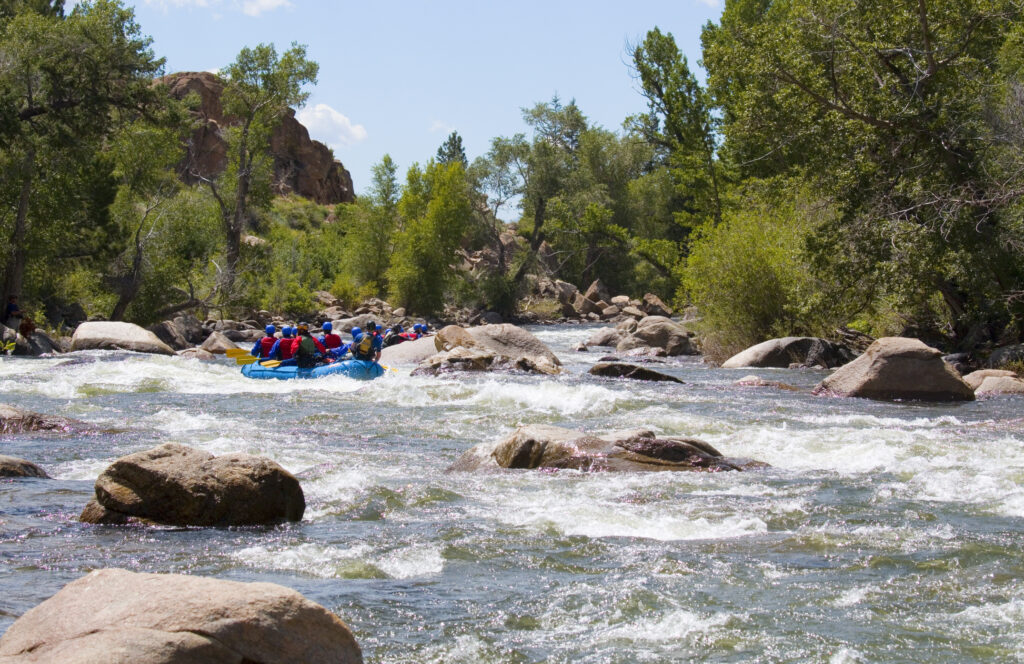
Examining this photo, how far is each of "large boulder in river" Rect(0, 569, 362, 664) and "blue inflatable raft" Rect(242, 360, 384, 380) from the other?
43.9ft

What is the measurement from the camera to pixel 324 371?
17062 mm

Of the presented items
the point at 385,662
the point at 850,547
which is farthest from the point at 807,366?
the point at 385,662

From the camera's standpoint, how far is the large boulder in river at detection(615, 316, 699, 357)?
23.8 m

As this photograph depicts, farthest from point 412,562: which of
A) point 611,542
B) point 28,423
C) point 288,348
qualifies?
point 288,348

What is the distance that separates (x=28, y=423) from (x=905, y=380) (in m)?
11.8

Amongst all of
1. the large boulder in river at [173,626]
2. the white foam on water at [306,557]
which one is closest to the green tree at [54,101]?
the white foam on water at [306,557]

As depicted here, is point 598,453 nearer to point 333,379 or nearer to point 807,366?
point 333,379

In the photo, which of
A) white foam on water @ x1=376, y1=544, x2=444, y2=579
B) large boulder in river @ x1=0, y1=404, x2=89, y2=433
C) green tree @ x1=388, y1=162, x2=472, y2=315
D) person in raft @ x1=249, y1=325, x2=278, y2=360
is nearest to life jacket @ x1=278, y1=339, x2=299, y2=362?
person in raft @ x1=249, y1=325, x2=278, y2=360

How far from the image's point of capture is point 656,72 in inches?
1362

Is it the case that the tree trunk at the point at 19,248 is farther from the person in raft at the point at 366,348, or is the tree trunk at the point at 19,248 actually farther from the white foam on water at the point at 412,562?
the white foam on water at the point at 412,562

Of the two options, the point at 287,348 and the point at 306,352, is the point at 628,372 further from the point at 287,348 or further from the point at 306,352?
the point at 287,348

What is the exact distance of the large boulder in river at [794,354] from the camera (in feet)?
62.3

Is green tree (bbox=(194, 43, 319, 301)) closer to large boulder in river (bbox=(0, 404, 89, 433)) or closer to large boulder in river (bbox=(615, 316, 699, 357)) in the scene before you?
large boulder in river (bbox=(615, 316, 699, 357))

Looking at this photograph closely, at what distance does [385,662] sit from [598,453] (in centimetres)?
459
